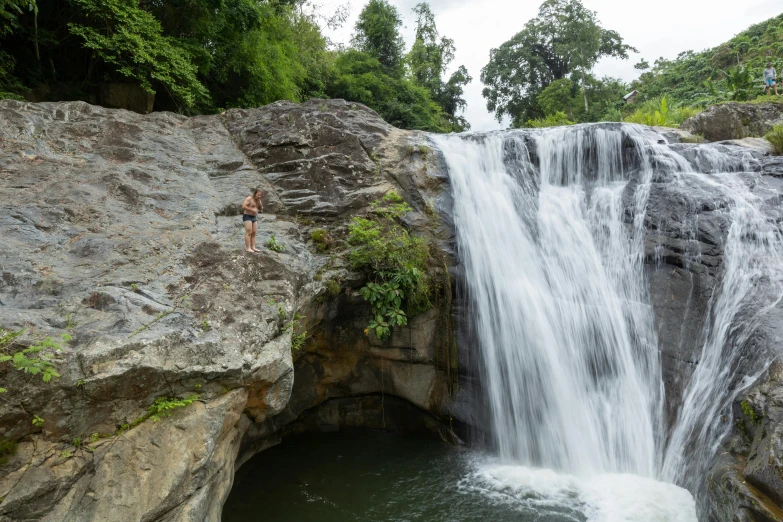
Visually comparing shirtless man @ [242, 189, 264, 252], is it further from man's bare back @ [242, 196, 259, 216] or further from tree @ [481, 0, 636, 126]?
tree @ [481, 0, 636, 126]

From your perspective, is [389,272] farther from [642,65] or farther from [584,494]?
[642,65]

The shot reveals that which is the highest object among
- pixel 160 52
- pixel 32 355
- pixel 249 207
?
pixel 160 52

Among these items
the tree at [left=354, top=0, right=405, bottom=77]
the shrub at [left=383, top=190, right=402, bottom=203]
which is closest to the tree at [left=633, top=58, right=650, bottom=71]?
the tree at [left=354, top=0, right=405, bottom=77]

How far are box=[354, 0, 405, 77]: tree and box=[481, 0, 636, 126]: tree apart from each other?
29.6 feet

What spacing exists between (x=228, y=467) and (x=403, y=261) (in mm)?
4046

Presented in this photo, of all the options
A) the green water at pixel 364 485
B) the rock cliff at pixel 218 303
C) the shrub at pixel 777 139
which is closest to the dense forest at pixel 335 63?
the rock cliff at pixel 218 303

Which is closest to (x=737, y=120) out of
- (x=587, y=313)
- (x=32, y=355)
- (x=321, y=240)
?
(x=587, y=313)

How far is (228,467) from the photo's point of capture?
18.8ft

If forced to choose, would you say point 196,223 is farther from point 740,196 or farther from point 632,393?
point 740,196

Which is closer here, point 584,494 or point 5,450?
point 5,450

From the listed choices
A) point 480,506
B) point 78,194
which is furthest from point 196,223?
point 480,506

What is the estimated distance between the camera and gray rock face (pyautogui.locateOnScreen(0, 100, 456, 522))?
4.41 meters

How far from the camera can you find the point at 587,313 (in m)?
8.00

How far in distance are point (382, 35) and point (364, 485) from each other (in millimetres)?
23479
